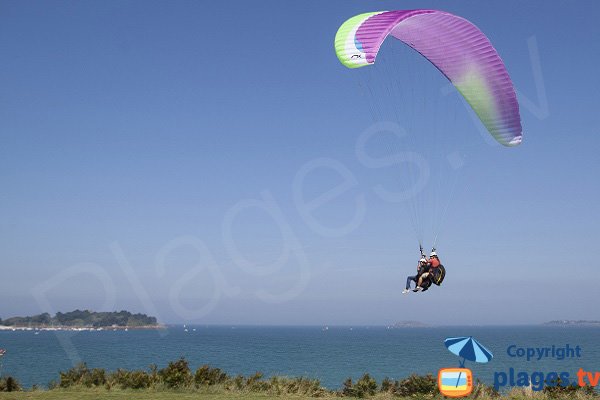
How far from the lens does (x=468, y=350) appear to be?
13.4 metres

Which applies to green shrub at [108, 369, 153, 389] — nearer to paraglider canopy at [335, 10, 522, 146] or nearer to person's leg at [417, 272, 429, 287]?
person's leg at [417, 272, 429, 287]

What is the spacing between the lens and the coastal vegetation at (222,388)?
15328 millimetres

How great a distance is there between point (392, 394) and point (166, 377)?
6.52 m

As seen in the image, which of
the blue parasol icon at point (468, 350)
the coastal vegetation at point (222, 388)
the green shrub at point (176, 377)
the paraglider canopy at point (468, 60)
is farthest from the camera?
the green shrub at point (176, 377)

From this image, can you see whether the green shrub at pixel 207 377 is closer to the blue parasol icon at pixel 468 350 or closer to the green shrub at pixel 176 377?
the green shrub at pixel 176 377

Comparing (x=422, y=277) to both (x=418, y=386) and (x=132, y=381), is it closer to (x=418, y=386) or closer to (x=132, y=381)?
(x=418, y=386)

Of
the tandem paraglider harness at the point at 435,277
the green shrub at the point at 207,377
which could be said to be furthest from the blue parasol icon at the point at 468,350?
the green shrub at the point at 207,377

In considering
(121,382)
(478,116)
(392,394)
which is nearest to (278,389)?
(392,394)

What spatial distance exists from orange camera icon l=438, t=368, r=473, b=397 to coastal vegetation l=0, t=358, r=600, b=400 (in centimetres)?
324

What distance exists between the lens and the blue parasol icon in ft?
43.1

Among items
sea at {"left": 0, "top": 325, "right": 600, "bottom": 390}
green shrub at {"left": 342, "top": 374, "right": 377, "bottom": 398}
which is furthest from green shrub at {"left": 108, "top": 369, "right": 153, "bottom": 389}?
green shrub at {"left": 342, "top": 374, "right": 377, "bottom": 398}

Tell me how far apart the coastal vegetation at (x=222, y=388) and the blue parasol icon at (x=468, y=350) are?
2543mm

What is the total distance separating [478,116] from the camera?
1549 cm

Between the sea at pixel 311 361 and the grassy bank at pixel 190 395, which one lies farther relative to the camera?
the sea at pixel 311 361
